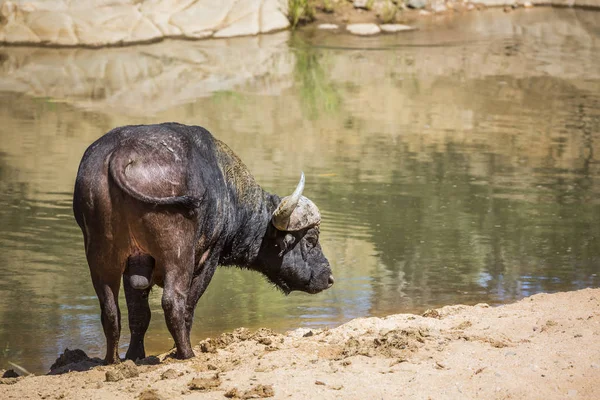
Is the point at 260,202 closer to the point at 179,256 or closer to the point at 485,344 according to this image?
the point at 179,256

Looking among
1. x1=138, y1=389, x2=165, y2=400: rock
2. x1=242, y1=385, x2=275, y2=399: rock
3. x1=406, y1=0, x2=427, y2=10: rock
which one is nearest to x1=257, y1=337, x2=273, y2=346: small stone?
x1=242, y1=385, x2=275, y2=399: rock

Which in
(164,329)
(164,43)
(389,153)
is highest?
(164,43)

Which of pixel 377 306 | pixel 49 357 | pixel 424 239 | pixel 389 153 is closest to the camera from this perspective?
pixel 49 357

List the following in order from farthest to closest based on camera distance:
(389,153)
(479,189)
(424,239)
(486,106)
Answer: (486,106) → (389,153) → (479,189) → (424,239)

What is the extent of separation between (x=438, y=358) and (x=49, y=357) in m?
3.10

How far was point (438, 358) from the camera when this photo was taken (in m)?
6.20

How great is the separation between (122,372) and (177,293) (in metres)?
0.65

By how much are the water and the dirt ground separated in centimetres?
122

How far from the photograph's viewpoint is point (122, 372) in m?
6.20

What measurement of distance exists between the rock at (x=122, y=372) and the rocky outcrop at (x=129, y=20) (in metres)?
17.6

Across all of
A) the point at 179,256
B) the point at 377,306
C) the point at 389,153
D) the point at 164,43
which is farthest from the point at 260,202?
the point at 164,43

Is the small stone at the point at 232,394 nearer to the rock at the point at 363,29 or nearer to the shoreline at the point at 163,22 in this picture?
the shoreline at the point at 163,22

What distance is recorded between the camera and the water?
29.6 ft

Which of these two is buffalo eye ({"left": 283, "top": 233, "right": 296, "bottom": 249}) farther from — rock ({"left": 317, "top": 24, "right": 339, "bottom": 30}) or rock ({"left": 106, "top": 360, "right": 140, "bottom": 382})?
rock ({"left": 317, "top": 24, "right": 339, "bottom": 30})
